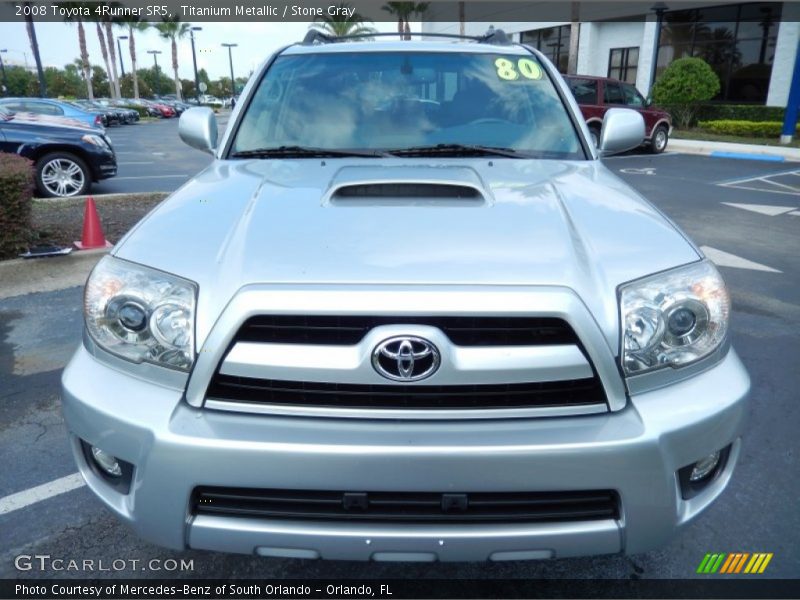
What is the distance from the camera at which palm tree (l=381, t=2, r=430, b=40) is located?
40.5 meters

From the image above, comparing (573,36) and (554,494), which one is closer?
(554,494)

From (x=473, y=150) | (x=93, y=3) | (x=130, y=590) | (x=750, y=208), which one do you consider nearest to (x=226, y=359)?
(x=130, y=590)

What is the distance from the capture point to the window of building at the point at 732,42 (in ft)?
74.6

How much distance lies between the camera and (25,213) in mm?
5859

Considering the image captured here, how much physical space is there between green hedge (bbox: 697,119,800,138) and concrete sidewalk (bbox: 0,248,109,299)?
2089 cm

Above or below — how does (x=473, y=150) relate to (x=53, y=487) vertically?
above

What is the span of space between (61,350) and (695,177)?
468 inches

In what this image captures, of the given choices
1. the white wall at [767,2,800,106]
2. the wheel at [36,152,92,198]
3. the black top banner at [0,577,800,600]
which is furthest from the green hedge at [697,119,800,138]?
the black top banner at [0,577,800,600]

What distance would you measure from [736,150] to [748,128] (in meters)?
4.37

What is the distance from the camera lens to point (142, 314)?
1.81m

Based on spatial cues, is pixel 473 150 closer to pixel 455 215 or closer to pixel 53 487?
pixel 455 215

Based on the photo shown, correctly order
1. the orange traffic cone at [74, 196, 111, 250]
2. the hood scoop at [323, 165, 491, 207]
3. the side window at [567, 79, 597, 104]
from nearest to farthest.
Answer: the hood scoop at [323, 165, 491, 207]
the orange traffic cone at [74, 196, 111, 250]
the side window at [567, 79, 597, 104]

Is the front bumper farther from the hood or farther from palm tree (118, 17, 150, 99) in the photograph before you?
palm tree (118, 17, 150, 99)

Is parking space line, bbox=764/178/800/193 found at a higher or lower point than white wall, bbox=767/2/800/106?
lower
